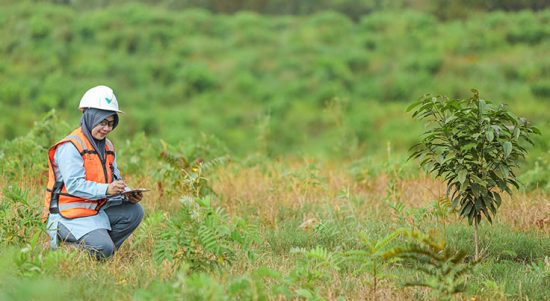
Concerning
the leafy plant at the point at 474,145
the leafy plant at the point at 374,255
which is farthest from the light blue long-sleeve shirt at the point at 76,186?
the leafy plant at the point at 474,145

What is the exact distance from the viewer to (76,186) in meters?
5.82

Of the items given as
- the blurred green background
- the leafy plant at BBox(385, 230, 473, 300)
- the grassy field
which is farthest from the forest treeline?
the leafy plant at BBox(385, 230, 473, 300)

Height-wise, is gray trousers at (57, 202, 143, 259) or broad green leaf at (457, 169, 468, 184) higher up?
broad green leaf at (457, 169, 468, 184)

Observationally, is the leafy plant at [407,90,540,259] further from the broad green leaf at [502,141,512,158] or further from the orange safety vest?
the orange safety vest

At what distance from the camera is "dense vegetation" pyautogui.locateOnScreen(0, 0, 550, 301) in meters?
5.13

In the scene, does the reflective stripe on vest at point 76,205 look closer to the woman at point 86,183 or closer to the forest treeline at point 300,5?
the woman at point 86,183

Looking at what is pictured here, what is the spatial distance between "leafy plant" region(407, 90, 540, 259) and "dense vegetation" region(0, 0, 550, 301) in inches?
2.1

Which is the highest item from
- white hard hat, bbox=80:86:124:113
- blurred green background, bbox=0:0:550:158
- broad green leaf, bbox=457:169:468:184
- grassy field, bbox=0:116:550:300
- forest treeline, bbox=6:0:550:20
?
forest treeline, bbox=6:0:550:20

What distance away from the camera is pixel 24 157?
8688mm

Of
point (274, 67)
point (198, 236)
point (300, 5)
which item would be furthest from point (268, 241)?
point (300, 5)

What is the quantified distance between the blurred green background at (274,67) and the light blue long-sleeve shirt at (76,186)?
9.80 metres

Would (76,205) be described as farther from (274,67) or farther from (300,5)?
(300,5)

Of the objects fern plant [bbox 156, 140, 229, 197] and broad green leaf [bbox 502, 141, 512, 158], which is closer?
broad green leaf [bbox 502, 141, 512, 158]

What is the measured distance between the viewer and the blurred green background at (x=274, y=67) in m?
17.9
